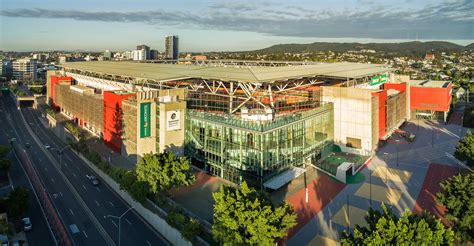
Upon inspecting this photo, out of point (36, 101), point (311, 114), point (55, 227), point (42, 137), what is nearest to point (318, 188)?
point (311, 114)

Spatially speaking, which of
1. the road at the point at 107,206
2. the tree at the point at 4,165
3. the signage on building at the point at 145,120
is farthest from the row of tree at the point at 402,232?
the tree at the point at 4,165

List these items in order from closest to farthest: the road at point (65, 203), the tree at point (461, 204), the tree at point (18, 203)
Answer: the tree at point (461, 204), the road at point (65, 203), the tree at point (18, 203)

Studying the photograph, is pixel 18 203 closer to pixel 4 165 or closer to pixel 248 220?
pixel 4 165

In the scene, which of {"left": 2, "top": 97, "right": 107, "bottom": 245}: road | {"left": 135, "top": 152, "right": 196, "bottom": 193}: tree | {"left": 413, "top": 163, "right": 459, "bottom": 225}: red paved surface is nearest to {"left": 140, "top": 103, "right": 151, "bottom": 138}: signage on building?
{"left": 135, "top": 152, "right": 196, "bottom": 193}: tree

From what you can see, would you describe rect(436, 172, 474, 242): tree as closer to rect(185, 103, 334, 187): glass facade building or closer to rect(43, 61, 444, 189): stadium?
rect(43, 61, 444, 189): stadium

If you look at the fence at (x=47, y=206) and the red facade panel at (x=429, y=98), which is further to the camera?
the red facade panel at (x=429, y=98)

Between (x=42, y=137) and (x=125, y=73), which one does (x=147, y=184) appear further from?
(x=42, y=137)

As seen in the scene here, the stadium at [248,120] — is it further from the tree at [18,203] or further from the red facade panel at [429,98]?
the tree at [18,203]

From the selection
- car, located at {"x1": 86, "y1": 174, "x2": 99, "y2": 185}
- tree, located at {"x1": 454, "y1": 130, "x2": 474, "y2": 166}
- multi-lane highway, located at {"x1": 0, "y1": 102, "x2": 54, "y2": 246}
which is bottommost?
multi-lane highway, located at {"x1": 0, "y1": 102, "x2": 54, "y2": 246}
